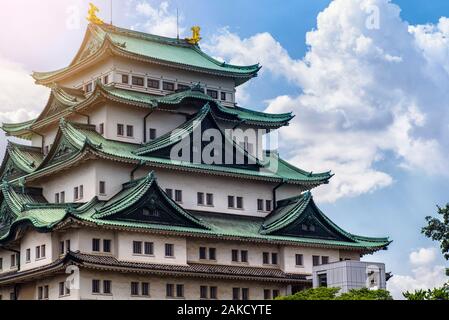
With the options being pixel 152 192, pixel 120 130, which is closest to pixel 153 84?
pixel 120 130

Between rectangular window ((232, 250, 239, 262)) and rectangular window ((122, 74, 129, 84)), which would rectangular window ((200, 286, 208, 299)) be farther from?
rectangular window ((122, 74, 129, 84))

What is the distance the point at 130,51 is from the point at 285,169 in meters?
15.2

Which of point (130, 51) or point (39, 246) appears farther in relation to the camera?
point (130, 51)

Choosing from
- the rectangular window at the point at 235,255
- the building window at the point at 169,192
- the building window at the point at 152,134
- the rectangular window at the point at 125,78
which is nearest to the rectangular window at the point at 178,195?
the building window at the point at 169,192

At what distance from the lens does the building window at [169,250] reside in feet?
179

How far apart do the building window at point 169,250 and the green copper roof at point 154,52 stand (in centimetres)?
1551

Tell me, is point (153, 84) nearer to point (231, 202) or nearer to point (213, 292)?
point (231, 202)

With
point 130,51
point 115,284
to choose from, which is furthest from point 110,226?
point 130,51

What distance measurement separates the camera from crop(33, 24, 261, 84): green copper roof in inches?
2522

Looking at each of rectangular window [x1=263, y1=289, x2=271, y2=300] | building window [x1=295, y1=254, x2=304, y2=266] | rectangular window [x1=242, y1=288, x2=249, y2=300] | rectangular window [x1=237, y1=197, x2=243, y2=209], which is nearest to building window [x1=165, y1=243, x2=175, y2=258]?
rectangular window [x1=242, y1=288, x2=249, y2=300]

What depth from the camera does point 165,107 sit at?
60.6m

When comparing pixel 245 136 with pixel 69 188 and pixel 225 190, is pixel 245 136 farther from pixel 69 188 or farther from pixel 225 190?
pixel 69 188

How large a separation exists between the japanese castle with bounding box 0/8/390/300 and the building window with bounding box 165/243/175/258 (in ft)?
0.30

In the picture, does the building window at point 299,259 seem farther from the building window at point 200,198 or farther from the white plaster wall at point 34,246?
the white plaster wall at point 34,246
